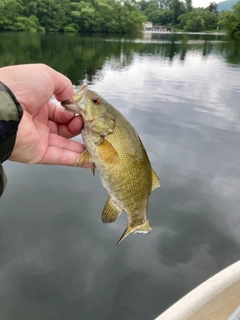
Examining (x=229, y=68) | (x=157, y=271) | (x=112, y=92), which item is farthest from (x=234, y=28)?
(x=157, y=271)

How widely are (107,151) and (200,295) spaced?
6.42 feet

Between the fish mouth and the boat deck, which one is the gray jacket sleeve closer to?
the fish mouth

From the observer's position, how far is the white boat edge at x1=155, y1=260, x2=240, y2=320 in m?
2.98

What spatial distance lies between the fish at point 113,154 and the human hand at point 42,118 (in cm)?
22

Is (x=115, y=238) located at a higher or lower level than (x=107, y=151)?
lower

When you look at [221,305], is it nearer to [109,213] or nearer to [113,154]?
[109,213]

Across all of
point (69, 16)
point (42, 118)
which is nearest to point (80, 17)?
point (69, 16)

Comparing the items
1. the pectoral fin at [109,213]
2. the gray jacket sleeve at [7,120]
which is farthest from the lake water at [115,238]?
the gray jacket sleeve at [7,120]

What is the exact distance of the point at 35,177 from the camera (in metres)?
7.69

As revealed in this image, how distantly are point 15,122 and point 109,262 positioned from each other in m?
4.10

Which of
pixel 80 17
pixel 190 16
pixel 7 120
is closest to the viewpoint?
pixel 7 120

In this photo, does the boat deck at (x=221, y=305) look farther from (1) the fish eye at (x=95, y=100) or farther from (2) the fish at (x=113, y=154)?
(1) the fish eye at (x=95, y=100)

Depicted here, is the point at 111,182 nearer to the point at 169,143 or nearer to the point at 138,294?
the point at 138,294

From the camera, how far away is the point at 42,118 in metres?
2.86
